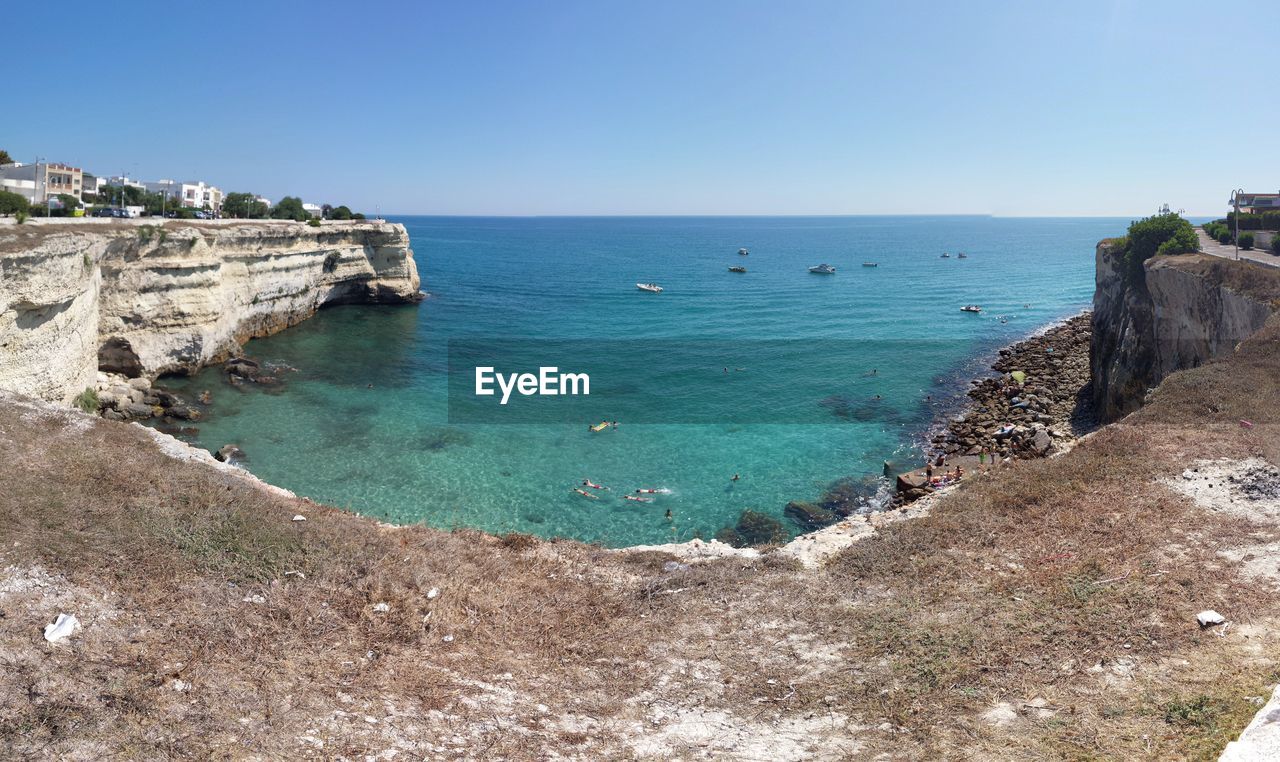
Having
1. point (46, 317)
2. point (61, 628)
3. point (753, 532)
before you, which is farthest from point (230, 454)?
point (61, 628)

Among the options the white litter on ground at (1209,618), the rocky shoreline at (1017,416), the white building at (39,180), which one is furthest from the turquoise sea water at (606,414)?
the white building at (39,180)

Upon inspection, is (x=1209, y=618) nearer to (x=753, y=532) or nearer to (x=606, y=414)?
(x=753, y=532)

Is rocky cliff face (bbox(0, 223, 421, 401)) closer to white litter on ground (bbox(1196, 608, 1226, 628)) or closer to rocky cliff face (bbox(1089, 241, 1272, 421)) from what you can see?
white litter on ground (bbox(1196, 608, 1226, 628))

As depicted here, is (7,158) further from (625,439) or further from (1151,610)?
(1151,610)

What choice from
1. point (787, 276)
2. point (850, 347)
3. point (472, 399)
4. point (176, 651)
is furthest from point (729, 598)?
point (787, 276)

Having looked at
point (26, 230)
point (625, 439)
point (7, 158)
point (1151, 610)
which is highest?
point (7, 158)

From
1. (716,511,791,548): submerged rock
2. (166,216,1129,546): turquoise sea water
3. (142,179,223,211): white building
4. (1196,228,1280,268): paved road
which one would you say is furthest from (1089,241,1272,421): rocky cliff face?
(142,179,223,211): white building
